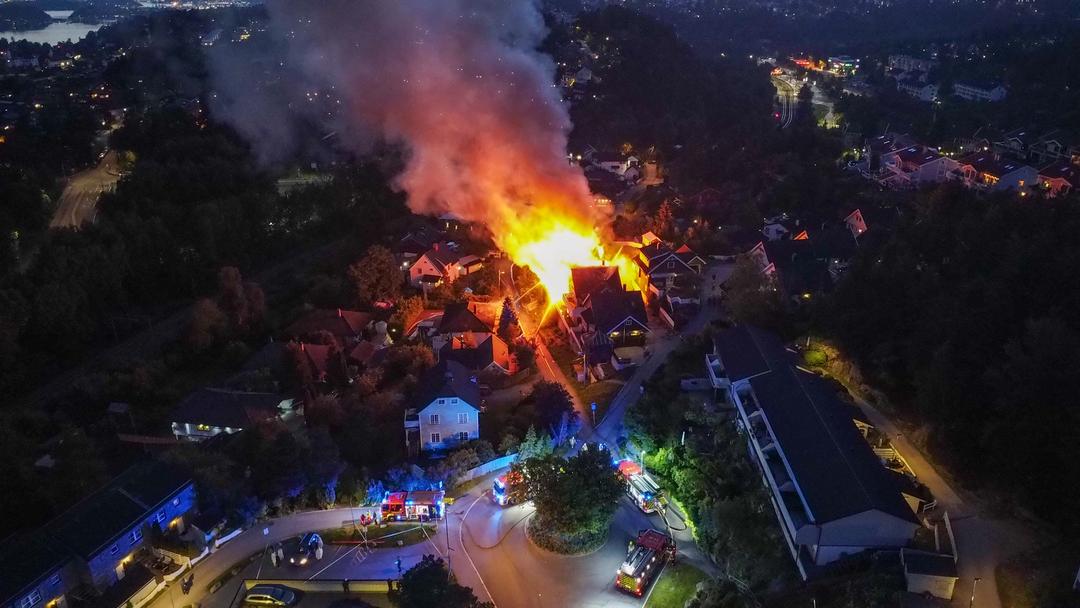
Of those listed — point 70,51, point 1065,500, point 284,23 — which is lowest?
point 70,51

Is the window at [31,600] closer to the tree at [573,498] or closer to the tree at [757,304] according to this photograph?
the tree at [573,498]

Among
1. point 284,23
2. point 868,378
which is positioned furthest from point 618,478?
point 284,23

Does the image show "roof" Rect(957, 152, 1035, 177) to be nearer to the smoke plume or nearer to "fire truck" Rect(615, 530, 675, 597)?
the smoke plume

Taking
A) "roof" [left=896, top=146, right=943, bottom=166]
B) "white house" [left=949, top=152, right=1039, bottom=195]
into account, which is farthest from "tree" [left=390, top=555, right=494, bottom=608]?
"roof" [left=896, top=146, right=943, bottom=166]

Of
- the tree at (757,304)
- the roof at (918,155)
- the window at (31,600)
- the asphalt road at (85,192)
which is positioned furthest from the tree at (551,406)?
the roof at (918,155)

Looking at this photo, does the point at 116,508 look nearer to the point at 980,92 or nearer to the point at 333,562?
the point at 333,562

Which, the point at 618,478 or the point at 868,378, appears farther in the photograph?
the point at 868,378

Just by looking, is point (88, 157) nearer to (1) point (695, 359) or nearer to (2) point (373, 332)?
(2) point (373, 332)
